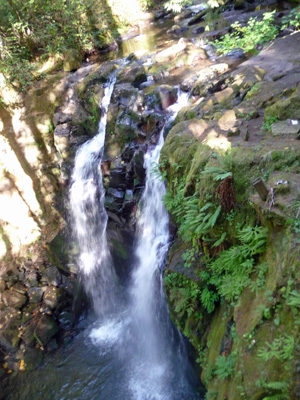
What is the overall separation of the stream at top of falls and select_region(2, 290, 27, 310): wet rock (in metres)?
2.32

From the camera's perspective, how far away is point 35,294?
10.4 metres

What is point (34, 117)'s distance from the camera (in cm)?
1309

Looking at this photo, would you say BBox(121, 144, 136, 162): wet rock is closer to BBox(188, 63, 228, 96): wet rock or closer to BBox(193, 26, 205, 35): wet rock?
BBox(188, 63, 228, 96): wet rock

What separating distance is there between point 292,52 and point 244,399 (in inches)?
355

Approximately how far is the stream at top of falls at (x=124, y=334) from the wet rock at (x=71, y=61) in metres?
7.98

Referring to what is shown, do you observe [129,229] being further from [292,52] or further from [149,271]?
[292,52]

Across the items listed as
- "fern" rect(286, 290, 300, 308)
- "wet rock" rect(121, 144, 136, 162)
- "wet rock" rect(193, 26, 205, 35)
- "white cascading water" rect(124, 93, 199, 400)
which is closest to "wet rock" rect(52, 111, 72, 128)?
"wet rock" rect(121, 144, 136, 162)

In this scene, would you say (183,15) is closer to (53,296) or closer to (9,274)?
(9,274)

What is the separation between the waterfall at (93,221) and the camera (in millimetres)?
10367

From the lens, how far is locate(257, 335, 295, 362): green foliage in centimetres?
263

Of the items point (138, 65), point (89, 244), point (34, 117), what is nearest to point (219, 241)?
point (89, 244)

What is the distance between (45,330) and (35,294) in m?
1.64

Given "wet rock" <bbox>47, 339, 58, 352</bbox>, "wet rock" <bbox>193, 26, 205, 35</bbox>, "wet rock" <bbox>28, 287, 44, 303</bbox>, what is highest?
"wet rock" <bbox>193, 26, 205, 35</bbox>

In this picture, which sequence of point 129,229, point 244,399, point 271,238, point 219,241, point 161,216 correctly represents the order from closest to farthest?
point 244,399
point 271,238
point 219,241
point 161,216
point 129,229
